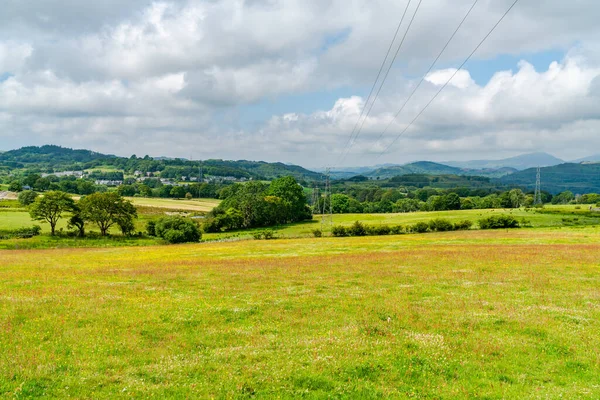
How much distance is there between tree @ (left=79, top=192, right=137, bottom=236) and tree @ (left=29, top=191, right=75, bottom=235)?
3.82 meters

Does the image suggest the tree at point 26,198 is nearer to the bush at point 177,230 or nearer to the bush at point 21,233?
the bush at point 21,233

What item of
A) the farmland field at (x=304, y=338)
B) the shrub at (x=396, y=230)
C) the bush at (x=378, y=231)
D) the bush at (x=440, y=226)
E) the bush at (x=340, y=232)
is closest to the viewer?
the farmland field at (x=304, y=338)

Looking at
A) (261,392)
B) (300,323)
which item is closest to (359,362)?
(261,392)

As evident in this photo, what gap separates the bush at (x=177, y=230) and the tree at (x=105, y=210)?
1320 cm

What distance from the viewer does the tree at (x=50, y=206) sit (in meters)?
99.4

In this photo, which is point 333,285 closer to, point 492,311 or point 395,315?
point 395,315

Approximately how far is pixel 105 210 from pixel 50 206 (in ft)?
43.6

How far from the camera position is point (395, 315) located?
59.6ft

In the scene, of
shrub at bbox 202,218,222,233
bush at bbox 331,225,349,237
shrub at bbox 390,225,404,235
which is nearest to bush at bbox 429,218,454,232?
shrub at bbox 390,225,404,235

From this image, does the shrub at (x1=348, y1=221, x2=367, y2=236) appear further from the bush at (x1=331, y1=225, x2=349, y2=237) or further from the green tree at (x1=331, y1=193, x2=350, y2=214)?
the green tree at (x1=331, y1=193, x2=350, y2=214)

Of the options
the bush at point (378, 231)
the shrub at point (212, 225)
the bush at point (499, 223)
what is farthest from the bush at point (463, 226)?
the shrub at point (212, 225)

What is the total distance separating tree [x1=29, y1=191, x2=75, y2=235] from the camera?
9938 cm

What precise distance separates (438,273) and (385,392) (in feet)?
70.6

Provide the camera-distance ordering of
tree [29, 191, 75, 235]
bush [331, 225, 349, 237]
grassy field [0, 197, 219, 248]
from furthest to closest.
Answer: tree [29, 191, 75, 235] < bush [331, 225, 349, 237] < grassy field [0, 197, 219, 248]
